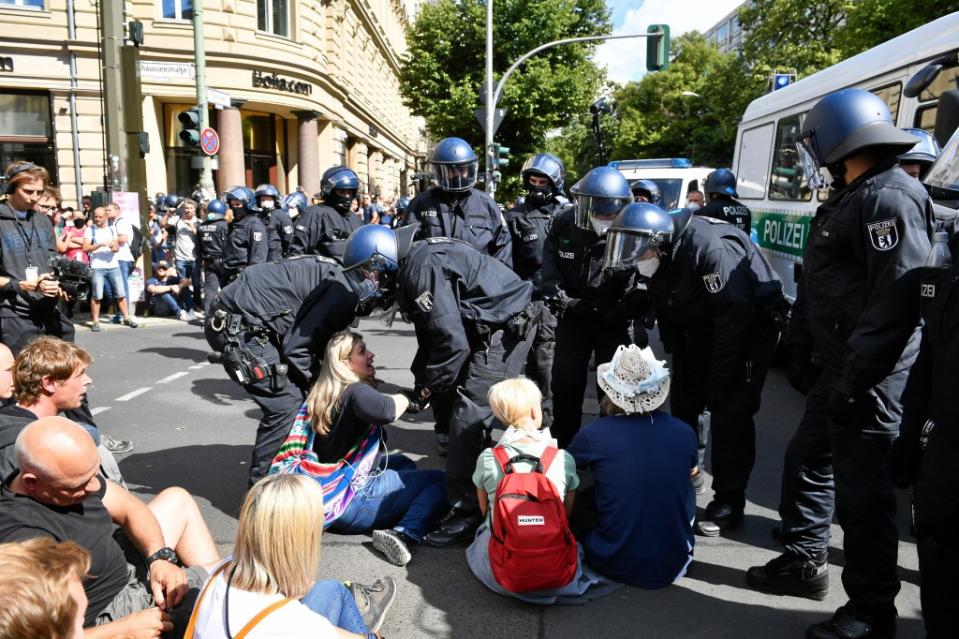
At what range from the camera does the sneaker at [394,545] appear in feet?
11.3

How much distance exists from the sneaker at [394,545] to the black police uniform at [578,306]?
1466 mm

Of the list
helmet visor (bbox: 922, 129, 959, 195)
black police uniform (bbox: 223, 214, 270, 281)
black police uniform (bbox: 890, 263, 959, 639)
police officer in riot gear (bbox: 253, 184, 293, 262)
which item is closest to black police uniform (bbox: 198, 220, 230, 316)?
police officer in riot gear (bbox: 253, 184, 293, 262)

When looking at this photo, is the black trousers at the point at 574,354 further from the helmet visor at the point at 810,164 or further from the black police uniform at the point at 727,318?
the helmet visor at the point at 810,164

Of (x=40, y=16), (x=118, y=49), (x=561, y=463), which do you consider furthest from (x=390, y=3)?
(x=561, y=463)

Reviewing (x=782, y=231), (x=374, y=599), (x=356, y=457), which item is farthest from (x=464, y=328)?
(x=782, y=231)

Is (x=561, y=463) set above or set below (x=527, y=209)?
below

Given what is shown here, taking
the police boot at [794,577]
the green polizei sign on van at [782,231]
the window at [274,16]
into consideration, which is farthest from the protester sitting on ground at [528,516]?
the window at [274,16]

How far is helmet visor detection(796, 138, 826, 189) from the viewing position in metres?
2.93

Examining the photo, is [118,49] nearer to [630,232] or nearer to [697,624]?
[630,232]

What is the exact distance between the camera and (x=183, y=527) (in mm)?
2982

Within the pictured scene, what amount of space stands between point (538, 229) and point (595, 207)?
1475 mm

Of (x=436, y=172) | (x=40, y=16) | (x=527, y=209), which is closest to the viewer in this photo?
(x=436, y=172)

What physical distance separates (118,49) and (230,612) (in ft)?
36.3

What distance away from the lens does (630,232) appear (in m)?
3.68
